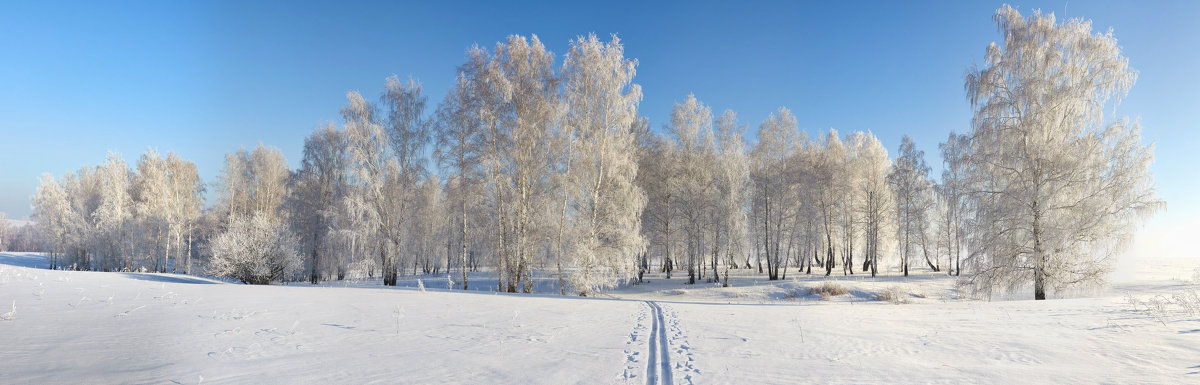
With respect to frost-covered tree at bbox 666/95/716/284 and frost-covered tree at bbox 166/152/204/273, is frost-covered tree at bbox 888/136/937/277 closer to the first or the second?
frost-covered tree at bbox 666/95/716/284

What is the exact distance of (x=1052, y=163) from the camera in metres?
14.9

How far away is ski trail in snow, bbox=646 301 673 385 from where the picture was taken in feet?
17.8

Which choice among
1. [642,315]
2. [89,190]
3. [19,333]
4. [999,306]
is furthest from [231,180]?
[999,306]

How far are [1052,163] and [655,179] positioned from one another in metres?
18.1

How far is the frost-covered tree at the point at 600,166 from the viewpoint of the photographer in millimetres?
18625

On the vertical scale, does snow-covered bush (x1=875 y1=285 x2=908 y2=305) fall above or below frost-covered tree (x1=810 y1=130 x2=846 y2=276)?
below

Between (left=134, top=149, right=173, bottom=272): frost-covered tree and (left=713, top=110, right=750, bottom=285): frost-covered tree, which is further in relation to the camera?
(left=134, top=149, right=173, bottom=272): frost-covered tree

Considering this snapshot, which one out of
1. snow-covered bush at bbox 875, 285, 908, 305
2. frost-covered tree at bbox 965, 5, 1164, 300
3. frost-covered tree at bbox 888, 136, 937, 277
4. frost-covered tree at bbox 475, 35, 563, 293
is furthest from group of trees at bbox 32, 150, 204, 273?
frost-covered tree at bbox 888, 136, 937, 277

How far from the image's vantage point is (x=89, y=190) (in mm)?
43656

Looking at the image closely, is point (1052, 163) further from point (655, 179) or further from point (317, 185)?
point (317, 185)

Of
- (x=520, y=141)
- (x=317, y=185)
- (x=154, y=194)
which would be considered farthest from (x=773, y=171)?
(x=154, y=194)

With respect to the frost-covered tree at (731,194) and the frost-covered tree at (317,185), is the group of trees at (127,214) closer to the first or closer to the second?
the frost-covered tree at (317,185)

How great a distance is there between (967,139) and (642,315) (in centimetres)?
1540

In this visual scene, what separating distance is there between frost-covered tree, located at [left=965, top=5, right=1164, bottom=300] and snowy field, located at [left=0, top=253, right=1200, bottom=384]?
4070 mm
